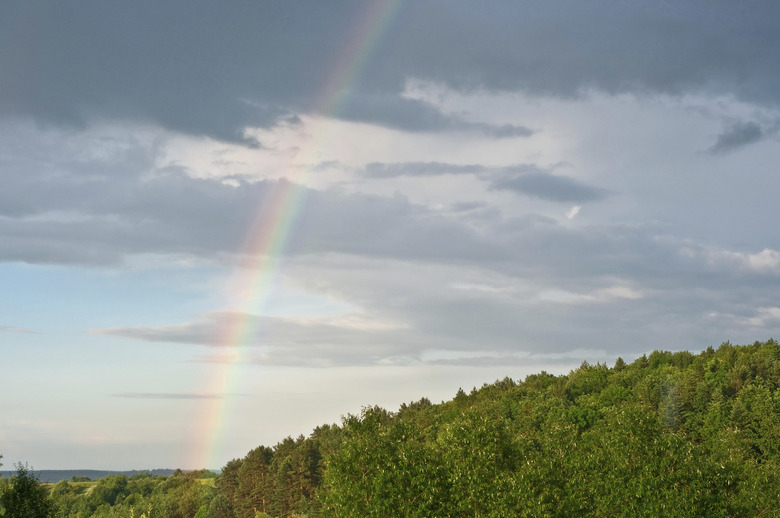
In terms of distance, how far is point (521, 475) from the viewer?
68125 millimetres

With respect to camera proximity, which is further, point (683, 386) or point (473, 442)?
point (683, 386)

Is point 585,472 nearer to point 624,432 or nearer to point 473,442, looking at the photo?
point 624,432

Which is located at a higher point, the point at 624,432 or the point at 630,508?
the point at 624,432

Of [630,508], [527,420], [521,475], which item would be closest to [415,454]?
[521,475]

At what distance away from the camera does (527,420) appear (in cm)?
18638

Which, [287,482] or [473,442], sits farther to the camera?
[287,482]

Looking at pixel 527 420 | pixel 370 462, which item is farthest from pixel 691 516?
pixel 527 420

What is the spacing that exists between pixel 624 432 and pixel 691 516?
55.6 feet

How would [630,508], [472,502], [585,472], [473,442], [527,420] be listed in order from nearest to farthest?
1. [472,502]
2. [630,508]
3. [473,442]
4. [585,472]
5. [527,420]

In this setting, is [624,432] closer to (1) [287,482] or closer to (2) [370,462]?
(2) [370,462]

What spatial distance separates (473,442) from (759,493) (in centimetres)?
3670

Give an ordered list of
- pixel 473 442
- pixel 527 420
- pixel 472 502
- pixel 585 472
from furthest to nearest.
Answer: pixel 527 420 < pixel 585 472 < pixel 473 442 < pixel 472 502

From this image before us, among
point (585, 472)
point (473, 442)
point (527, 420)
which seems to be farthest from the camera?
point (527, 420)

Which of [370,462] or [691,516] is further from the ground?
[370,462]
